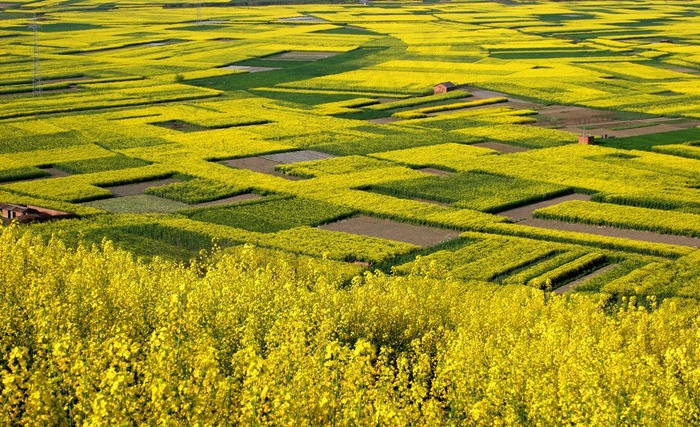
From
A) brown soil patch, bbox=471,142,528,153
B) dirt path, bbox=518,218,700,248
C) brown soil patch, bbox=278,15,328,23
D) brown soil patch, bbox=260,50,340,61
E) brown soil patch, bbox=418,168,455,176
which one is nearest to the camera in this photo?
dirt path, bbox=518,218,700,248

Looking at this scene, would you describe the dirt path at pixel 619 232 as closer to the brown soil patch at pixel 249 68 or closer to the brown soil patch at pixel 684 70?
the brown soil patch at pixel 249 68

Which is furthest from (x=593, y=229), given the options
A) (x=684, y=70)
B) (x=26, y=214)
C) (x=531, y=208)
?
(x=684, y=70)

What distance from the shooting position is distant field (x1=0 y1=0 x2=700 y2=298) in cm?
4631

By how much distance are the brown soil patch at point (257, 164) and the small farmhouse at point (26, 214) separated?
15113 millimetres

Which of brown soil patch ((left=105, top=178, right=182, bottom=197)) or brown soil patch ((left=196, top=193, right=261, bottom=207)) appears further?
brown soil patch ((left=105, top=178, right=182, bottom=197))

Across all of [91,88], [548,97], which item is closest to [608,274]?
[548,97]

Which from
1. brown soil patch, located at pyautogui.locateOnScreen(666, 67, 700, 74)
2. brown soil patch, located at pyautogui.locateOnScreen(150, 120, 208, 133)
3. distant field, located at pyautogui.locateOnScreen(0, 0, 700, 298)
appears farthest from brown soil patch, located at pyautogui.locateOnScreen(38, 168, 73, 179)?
brown soil patch, located at pyautogui.locateOnScreen(666, 67, 700, 74)

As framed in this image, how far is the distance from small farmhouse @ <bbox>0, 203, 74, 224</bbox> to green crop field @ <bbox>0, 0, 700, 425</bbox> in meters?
0.76

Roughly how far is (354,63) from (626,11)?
93554 millimetres

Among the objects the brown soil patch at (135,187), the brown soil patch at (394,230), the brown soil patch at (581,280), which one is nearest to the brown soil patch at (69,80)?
the brown soil patch at (135,187)

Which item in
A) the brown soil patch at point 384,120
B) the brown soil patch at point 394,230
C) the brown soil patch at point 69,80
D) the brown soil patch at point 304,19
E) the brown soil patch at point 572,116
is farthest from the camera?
the brown soil patch at point 304,19

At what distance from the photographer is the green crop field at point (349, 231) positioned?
19.7m

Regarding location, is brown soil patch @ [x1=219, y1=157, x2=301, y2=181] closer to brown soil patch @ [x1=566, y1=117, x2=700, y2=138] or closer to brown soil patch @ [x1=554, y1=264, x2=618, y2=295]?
brown soil patch @ [x1=554, y1=264, x2=618, y2=295]

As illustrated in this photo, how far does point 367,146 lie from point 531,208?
729 inches
